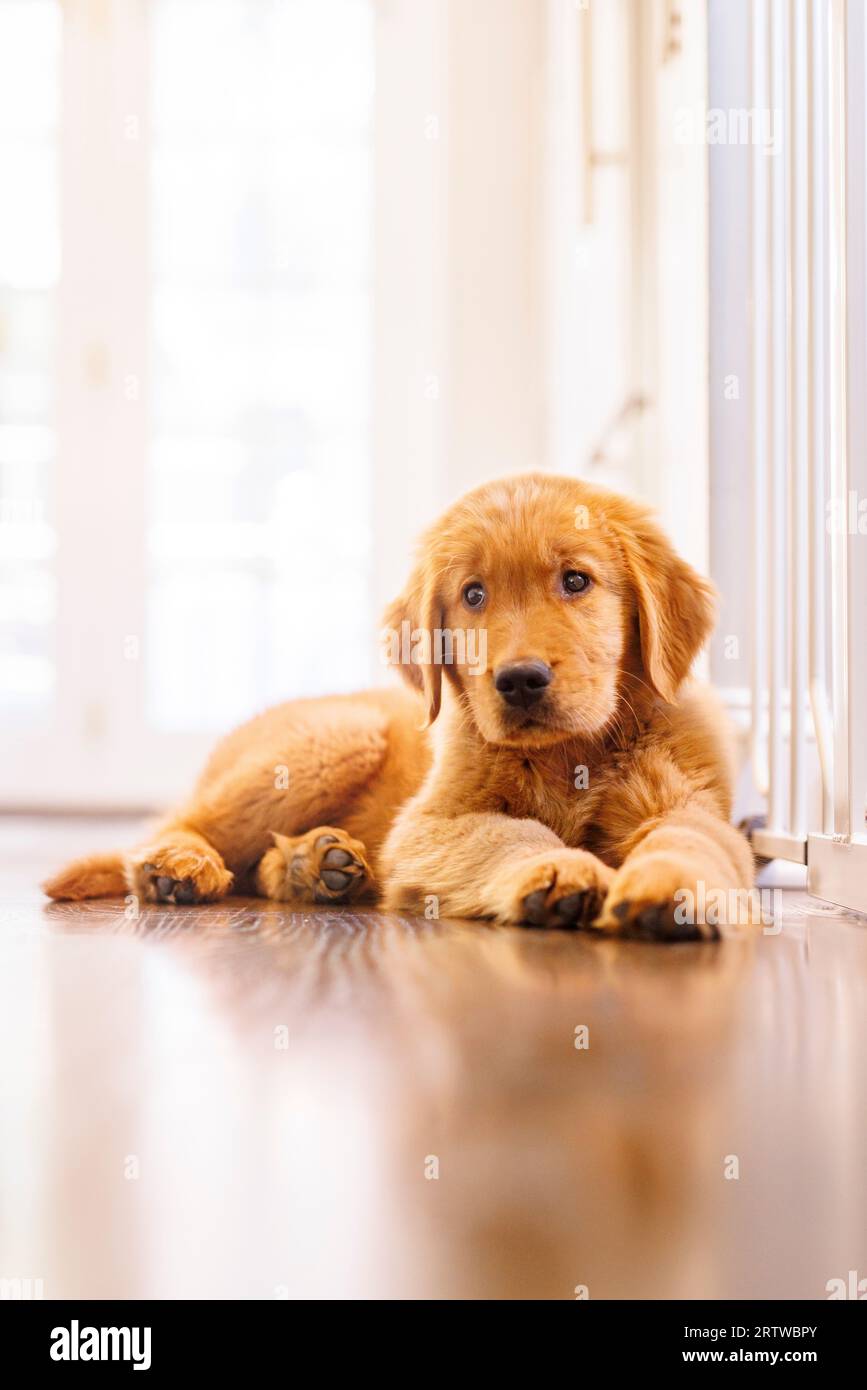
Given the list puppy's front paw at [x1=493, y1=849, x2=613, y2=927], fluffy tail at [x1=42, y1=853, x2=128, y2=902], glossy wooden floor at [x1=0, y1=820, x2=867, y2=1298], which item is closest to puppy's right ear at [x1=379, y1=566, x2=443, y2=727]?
puppy's front paw at [x1=493, y1=849, x2=613, y2=927]

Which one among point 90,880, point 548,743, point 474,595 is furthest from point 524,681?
point 90,880

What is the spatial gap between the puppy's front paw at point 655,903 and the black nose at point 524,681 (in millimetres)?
314

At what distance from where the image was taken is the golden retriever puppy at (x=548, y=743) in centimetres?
168

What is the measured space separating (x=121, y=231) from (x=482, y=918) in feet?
16.8

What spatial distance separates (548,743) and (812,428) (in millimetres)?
861

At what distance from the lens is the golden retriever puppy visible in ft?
5.51

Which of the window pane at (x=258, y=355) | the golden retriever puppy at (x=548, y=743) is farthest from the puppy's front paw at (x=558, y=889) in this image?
the window pane at (x=258, y=355)

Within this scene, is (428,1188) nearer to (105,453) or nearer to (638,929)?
(638,929)

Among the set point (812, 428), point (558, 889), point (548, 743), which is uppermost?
point (812, 428)

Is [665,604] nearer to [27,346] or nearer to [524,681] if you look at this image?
[524,681]

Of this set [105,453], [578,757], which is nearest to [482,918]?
[578,757]

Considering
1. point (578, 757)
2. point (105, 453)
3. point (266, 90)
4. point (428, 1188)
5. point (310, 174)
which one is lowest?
point (428, 1188)

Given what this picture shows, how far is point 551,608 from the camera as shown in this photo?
1.86 metres

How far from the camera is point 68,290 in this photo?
19.5 feet
